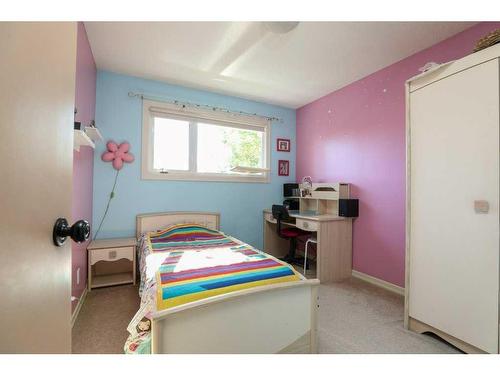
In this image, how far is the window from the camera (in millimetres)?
3078

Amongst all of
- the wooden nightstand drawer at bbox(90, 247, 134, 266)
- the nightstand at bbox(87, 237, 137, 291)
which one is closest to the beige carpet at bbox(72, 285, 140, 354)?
the nightstand at bbox(87, 237, 137, 291)

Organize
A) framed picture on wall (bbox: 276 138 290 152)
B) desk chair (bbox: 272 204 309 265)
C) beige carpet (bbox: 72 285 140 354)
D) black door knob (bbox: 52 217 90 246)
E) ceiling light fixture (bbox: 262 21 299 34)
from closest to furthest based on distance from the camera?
black door knob (bbox: 52 217 90 246)
beige carpet (bbox: 72 285 140 354)
ceiling light fixture (bbox: 262 21 299 34)
desk chair (bbox: 272 204 309 265)
framed picture on wall (bbox: 276 138 290 152)

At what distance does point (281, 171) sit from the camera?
13.0 ft

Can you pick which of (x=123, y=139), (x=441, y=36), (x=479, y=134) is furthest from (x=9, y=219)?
(x=441, y=36)

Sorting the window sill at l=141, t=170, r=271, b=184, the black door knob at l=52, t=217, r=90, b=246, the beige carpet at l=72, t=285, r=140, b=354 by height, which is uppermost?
the window sill at l=141, t=170, r=271, b=184

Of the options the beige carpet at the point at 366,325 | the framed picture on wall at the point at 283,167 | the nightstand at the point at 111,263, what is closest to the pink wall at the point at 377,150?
the beige carpet at the point at 366,325

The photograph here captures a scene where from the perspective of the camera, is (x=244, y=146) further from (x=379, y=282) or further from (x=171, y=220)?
(x=379, y=282)

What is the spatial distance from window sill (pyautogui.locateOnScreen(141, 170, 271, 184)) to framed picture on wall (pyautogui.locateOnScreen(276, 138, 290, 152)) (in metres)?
0.53

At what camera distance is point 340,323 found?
6.29ft

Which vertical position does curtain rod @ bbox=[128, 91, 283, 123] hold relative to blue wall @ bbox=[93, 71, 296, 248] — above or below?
above

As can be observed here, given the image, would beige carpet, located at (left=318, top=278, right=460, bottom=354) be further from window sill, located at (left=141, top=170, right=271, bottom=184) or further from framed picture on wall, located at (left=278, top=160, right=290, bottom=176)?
framed picture on wall, located at (left=278, top=160, right=290, bottom=176)

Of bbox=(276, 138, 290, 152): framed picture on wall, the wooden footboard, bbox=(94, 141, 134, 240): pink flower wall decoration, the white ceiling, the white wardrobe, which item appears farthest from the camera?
bbox=(276, 138, 290, 152): framed picture on wall
